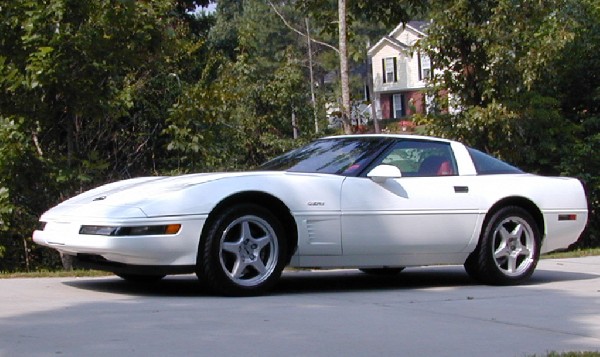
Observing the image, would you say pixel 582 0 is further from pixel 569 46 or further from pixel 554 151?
pixel 554 151

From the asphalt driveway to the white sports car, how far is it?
0.89 ft

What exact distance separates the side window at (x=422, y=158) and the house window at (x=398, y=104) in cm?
5617

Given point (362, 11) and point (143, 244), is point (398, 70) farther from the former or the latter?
point (143, 244)

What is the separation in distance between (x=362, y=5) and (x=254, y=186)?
24.6 ft

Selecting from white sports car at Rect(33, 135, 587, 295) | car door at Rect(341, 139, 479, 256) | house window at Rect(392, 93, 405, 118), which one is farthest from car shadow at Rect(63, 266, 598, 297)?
house window at Rect(392, 93, 405, 118)

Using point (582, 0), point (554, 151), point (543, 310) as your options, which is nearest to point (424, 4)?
point (554, 151)

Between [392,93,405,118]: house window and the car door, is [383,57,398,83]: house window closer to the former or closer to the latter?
[392,93,405,118]: house window

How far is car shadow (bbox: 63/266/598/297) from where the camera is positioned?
788 cm

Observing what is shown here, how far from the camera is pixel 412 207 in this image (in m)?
8.12

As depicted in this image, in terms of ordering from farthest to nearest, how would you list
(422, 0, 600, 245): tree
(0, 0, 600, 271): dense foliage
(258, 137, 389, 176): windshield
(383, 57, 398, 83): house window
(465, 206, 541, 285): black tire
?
(383, 57, 398, 83): house window, (422, 0, 600, 245): tree, (0, 0, 600, 271): dense foliage, (465, 206, 541, 285): black tire, (258, 137, 389, 176): windshield

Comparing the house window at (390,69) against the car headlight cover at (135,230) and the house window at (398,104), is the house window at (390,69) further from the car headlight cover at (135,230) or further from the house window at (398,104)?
the car headlight cover at (135,230)

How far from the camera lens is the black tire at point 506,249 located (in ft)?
28.1

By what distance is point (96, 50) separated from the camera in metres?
11.2

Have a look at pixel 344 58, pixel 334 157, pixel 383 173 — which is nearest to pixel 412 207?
pixel 383 173
